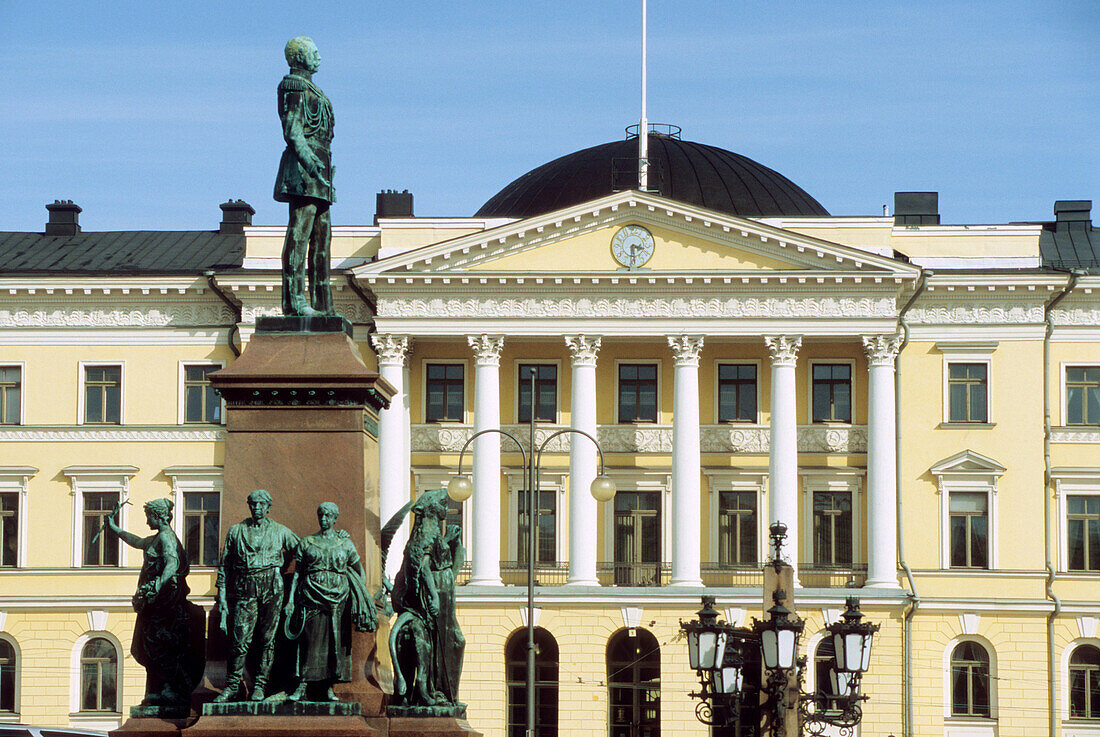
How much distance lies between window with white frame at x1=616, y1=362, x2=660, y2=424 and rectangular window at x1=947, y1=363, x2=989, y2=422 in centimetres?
774

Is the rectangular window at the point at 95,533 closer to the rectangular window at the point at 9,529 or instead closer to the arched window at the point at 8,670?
the rectangular window at the point at 9,529

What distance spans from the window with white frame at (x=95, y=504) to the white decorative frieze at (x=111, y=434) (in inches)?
32.0

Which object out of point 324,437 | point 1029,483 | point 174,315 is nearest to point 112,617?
point 174,315

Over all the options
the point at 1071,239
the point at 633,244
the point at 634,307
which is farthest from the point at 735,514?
the point at 1071,239

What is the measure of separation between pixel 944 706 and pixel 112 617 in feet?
71.6

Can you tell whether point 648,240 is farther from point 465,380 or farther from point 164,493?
point 164,493

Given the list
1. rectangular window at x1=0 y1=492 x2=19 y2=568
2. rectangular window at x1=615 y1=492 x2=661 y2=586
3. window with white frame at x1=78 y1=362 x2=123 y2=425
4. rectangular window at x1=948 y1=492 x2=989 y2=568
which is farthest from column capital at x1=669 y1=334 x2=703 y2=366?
rectangular window at x1=0 y1=492 x2=19 y2=568

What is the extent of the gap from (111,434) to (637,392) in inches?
559

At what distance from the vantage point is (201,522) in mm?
53062

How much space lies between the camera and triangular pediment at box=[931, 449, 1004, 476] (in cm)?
5150

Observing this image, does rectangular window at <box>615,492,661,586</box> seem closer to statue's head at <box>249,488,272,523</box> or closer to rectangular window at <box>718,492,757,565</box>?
rectangular window at <box>718,492,757,565</box>

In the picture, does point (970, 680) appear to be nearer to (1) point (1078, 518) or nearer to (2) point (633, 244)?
(1) point (1078, 518)

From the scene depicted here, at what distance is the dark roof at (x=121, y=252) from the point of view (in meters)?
55.6

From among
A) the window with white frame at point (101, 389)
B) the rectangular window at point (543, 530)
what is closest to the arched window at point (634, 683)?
the rectangular window at point (543, 530)
